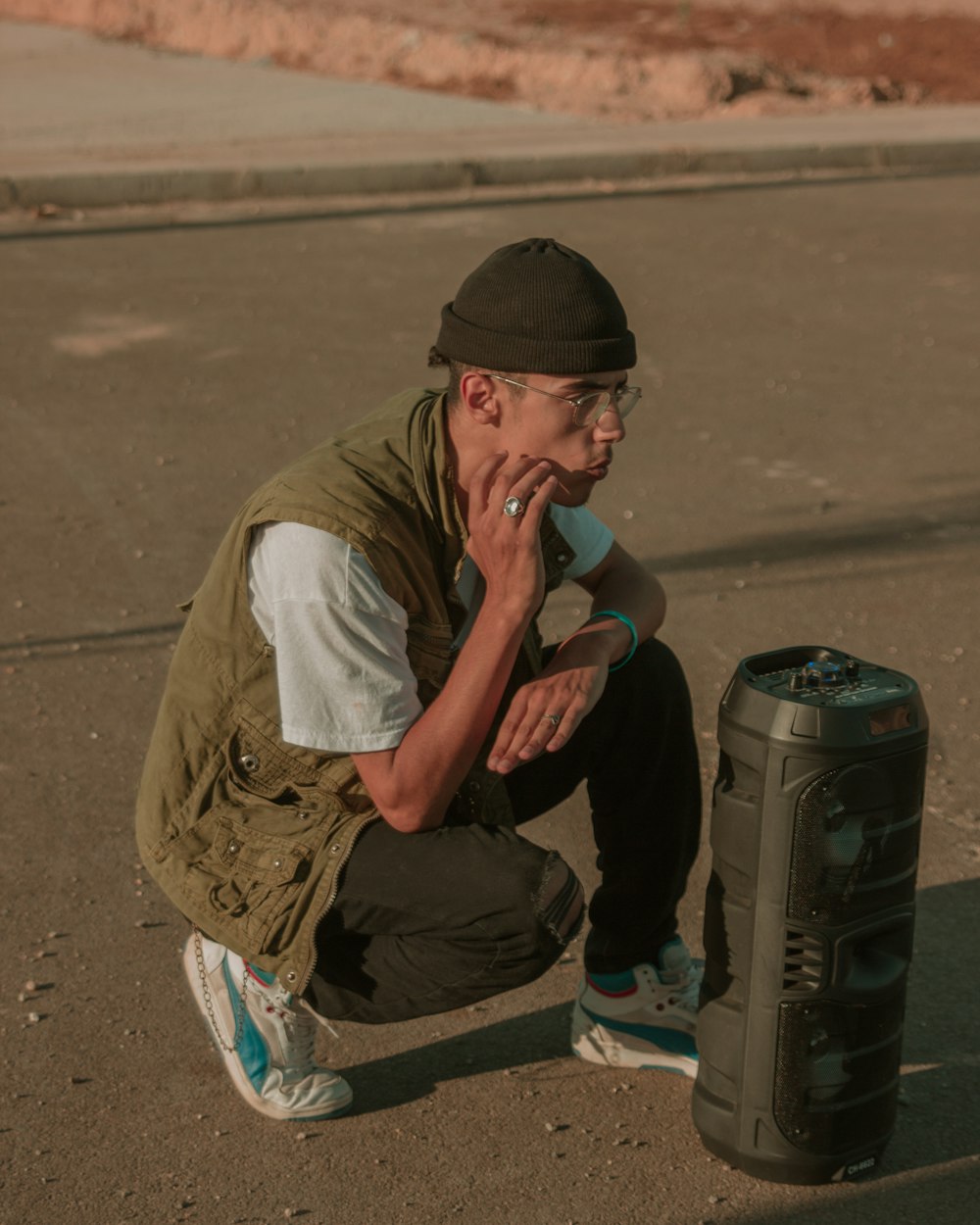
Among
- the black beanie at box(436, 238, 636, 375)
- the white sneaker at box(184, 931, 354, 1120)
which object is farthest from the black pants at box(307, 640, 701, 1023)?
the black beanie at box(436, 238, 636, 375)

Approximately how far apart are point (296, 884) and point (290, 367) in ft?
15.5

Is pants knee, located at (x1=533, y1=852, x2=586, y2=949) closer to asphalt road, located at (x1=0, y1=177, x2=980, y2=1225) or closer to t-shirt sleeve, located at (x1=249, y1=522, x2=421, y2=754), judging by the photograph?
t-shirt sleeve, located at (x1=249, y1=522, x2=421, y2=754)

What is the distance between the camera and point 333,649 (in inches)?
105

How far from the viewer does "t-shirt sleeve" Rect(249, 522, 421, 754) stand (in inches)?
105

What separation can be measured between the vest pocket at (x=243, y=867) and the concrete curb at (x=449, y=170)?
7.95m

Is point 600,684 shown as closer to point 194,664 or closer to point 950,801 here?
point 194,664

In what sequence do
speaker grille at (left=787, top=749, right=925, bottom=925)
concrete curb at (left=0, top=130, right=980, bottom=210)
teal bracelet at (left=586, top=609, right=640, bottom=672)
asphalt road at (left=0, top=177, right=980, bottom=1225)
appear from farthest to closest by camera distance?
1. concrete curb at (left=0, top=130, right=980, bottom=210)
2. teal bracelet at (left=586, top=609, right=640, bottom=672)
3. asphalt road at (left=0, top=177, right=980, bottom=1225)
4. speaker grille at (left=787, top=749, right=925, bottom=925)

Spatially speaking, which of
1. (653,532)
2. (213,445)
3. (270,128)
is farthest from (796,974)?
(270,128)

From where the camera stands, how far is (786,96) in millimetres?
15086

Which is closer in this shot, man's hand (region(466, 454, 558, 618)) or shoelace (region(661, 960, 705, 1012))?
man's hand (region(466, 454, 558, 618))

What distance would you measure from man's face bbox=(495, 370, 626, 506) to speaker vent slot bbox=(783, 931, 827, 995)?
797 mm

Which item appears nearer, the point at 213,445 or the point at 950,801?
the point at 950,801

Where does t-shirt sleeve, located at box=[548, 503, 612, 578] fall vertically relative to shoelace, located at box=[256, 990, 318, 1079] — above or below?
above

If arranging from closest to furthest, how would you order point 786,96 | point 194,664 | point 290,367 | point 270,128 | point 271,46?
1. point 194,664
2. point 290,367
3. point 270,128
4. point 786,96
5. point 271,46
